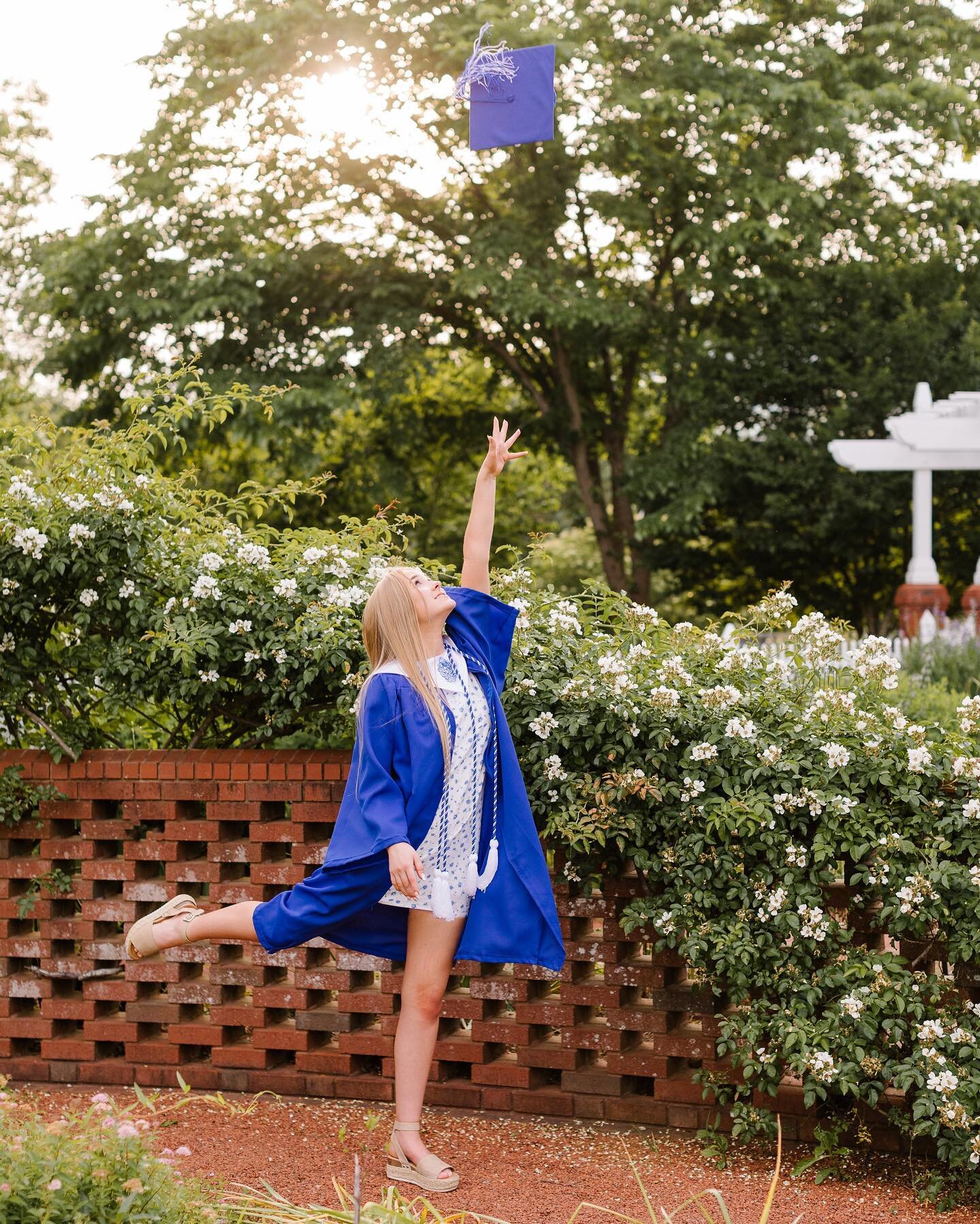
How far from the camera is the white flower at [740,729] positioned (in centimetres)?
329

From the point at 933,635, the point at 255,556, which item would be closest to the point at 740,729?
the point at 255,556

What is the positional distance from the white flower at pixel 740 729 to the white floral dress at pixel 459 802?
0.67 metres

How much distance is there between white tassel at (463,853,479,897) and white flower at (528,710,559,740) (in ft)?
1.47

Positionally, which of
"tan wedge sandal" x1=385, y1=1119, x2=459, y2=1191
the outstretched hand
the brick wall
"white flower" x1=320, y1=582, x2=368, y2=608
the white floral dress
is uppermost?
the outstretched hand

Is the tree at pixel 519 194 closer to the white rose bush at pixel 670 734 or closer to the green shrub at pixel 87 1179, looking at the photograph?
the white rose bush at pixel 670 734

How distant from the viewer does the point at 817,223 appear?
16234mm

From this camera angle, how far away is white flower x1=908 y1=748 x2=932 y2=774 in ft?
10.4

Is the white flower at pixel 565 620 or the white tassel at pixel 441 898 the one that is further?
the white flower at pixel 565 620

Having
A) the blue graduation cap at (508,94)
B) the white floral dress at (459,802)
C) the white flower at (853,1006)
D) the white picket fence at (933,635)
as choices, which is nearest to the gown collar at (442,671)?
the white floral dress at (459,802)

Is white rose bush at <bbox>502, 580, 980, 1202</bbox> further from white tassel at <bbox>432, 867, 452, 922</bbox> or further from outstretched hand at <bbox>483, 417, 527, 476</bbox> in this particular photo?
outstretched hand at <bbox>483, 417, 527, 476</bbox>

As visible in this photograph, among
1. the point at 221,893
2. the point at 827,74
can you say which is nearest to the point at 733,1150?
the point at 221,893

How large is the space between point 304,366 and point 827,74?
25.9 feet

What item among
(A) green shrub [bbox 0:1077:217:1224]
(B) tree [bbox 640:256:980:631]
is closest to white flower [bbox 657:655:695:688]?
(A) green shrub [bbox 0:1077:217:1224]

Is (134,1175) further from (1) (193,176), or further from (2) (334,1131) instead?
(1) (193,176)
